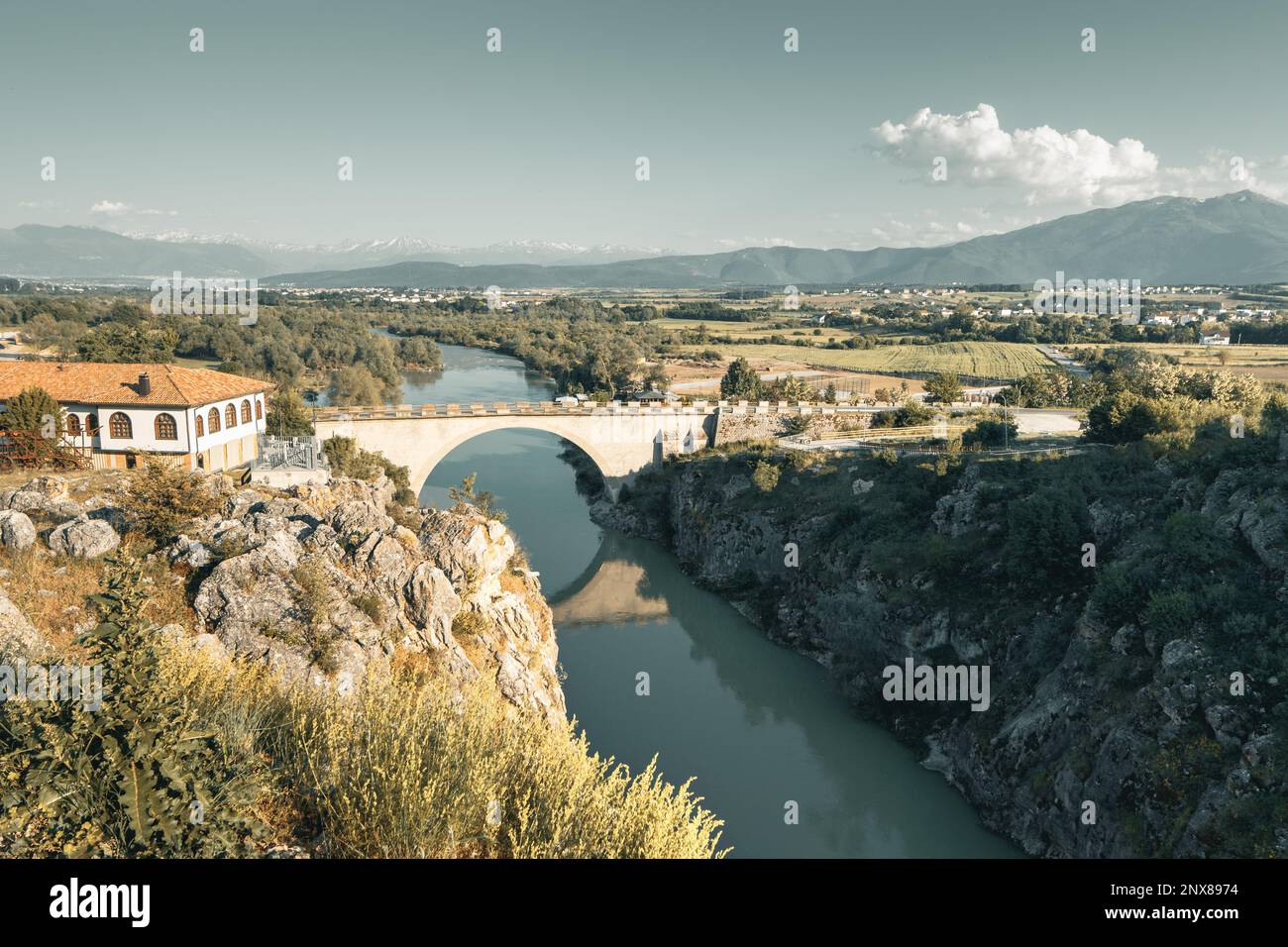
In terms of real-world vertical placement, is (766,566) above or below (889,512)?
below

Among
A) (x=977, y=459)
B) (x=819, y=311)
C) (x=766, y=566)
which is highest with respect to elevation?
(x=819, y=311)

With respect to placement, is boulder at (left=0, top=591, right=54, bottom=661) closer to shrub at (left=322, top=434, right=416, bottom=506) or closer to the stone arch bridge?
shrub at (left=322, top=434, right=416, bottom=506)

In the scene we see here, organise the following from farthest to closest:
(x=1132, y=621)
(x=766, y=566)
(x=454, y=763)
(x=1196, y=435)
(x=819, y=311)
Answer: (x=819, y=311)
(x=766, y=566)
(x=1196, y=435)
(x=1132, y=621)
(x=454, y=763)

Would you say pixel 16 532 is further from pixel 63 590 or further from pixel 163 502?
pixel 163 502

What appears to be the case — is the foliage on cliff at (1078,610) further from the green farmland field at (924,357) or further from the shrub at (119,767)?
the green farmland field at (924,357)
